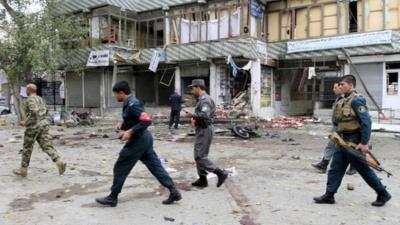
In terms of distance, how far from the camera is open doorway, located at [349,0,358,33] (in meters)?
22.9

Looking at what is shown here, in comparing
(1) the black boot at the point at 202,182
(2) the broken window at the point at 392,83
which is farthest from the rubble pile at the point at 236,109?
(1) the black boot at the point at 202,182

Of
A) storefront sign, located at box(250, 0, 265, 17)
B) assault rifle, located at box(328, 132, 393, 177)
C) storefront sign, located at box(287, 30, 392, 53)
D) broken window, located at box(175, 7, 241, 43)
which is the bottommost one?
assault rifle, located at box(328, 132, 393, 177)

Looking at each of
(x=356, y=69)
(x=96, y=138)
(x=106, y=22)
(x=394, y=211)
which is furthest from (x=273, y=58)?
(x=394, y=211)

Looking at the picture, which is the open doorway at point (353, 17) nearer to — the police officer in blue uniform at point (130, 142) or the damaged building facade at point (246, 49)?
the damaged building facade at point (246, 49)

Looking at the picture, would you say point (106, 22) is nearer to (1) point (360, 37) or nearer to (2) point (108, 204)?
(1) point (360, 37)

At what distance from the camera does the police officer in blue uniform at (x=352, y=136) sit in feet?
18.5

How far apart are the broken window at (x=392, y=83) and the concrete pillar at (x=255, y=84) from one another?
6.31 m

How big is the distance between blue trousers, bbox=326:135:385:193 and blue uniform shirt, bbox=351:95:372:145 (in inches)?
8.1

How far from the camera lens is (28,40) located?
20.6 metres

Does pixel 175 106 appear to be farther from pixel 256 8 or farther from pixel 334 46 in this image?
pixel 334 46

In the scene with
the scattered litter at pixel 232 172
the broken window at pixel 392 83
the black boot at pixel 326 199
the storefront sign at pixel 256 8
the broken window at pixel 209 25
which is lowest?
the scattered litter at pixel 232 172

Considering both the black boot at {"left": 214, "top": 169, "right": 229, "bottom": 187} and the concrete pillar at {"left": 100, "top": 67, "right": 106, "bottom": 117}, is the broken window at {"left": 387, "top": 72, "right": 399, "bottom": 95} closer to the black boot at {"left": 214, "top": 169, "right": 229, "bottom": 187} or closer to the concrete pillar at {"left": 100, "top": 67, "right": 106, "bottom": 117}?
the concrete pillar at {"left": 100, "top": 67, "right": 106, "bottom": 117}

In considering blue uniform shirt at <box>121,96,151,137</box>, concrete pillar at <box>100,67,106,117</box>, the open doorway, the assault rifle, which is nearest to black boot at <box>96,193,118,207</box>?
blue uniform shirt at <box>121,96,151,137</box>

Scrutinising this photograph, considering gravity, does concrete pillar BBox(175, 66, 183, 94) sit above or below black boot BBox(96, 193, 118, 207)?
above
